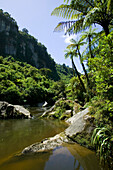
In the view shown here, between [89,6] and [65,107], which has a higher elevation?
[89,6]

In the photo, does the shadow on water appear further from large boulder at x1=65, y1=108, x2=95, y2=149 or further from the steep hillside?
the steep hillside

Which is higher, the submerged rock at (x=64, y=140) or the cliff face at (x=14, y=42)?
the cliff face at (x=14, y=42)

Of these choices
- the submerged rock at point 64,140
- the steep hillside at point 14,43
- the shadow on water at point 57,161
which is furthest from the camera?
the steep hillside at point 14,43

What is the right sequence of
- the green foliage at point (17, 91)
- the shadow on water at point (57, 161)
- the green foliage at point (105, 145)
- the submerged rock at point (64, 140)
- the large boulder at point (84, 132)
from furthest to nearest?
the green foliage at point (17, 91), the large boulder at point (84, 132), the submerged rock at point (64, 140), the green foliage at point (105, 145), the shadow on water at point (57, 161)

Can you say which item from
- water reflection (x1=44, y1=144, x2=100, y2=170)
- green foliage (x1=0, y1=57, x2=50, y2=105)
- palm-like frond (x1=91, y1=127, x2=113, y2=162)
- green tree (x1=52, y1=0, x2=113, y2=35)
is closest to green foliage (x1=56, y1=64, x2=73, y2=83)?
green foliage (x1=0, y1=57, x2=50, y2=105)

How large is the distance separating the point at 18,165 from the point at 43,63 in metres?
118

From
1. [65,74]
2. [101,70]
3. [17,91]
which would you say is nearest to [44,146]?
[101,70]

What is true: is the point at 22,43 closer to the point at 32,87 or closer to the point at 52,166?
the point at 32,87

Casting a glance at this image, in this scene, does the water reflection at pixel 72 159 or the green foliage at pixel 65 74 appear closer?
the water reflection at pixel 72 159

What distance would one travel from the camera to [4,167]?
9.29ft

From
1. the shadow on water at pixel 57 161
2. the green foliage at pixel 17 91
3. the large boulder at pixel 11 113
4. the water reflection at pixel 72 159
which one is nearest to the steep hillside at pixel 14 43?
the green foliage at pixel 17 91

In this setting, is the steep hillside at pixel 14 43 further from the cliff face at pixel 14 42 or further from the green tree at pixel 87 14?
the green tree at pixel 87 14

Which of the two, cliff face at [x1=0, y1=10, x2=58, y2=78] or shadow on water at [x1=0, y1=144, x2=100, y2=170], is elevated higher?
cliff face at [x1=0, y1=10, x2=58, y2=78]

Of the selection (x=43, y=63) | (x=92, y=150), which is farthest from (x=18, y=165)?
(x=43, y=63)
